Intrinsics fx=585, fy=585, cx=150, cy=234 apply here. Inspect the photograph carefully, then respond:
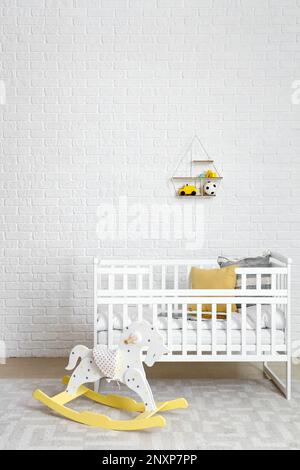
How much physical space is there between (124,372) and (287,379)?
931 millimetres

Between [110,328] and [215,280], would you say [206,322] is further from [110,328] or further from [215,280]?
[110,328]

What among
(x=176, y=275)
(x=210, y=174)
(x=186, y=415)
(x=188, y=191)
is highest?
(x=210, y=174)

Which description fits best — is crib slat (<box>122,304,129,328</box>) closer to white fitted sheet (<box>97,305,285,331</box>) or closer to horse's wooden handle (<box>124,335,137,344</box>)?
white fitted sheet (<box>97,305,285,331</box>)

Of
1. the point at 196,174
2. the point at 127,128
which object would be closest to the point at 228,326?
the point at 196,174

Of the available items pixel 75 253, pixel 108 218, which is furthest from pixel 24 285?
pixel 108 218

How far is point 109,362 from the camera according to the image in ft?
9.29

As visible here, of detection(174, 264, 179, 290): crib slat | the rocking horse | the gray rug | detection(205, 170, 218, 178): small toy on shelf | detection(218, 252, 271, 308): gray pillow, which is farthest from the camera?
detection(205, 170, 218, 178): small toy on shelf

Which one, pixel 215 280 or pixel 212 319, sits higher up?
pixel 215 280

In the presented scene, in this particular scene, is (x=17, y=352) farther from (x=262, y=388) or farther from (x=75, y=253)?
(x=262, y=388)

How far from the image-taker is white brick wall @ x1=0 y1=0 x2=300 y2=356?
158 inches

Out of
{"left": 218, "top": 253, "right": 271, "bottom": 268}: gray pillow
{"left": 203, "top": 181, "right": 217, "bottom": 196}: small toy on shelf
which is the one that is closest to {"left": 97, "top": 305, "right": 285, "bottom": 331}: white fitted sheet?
{"left": 218, "top": 253, "right": 271, "bottom": 268}: gray pillow

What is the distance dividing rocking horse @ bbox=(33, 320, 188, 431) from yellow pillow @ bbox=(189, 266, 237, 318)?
0.63m

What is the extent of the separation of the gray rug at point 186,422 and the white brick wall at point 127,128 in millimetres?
1009
